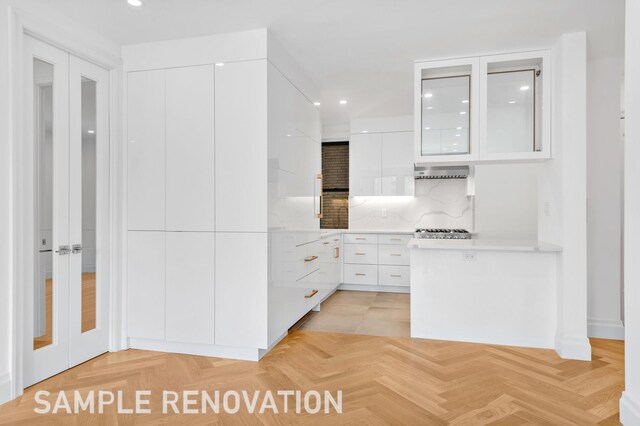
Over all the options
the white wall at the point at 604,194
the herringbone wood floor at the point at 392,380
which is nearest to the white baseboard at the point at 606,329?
the white wall at the point at 604,194

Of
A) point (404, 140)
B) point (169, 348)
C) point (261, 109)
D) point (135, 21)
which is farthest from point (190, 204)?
point (404, 140)

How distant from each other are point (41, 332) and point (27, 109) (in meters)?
1.49

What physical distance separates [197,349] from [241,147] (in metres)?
1.68

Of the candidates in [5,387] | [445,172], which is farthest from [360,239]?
[5,387]

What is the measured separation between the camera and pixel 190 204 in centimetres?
315

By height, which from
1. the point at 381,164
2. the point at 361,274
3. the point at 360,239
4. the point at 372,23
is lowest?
the point at 361,274

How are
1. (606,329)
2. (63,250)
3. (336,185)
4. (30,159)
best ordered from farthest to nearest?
(336,185)
(606,329)
(63,250)
(30,159)

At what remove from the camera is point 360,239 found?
5.63 meters

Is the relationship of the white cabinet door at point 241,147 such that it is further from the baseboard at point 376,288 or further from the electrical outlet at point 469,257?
the baseboard at point 376,288

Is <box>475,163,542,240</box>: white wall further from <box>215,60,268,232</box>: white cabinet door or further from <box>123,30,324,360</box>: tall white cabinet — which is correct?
<box>215,60,268,232</box>: white cabinet door

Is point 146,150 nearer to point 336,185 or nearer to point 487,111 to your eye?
point 487,111

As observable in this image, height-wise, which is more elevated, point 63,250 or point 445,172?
point 445,172

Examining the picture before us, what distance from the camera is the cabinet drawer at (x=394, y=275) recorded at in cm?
545

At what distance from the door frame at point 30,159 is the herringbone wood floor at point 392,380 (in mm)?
326
